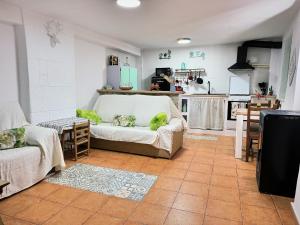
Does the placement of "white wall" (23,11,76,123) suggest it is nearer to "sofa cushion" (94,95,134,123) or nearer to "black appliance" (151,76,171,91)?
"sofa cushion" (94,95,134,123)

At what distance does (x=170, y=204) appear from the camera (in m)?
2.20

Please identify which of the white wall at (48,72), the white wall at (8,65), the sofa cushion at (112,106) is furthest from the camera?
the sofa cushion at (112,106)

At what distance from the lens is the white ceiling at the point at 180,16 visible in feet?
9.16

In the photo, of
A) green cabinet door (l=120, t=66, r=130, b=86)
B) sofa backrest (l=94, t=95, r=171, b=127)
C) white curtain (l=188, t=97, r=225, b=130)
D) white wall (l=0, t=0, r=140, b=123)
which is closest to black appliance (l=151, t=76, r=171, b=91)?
white curtain (l=188, t=97, r=225, b=130)

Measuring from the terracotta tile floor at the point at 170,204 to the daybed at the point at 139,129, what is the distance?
53 centimetres

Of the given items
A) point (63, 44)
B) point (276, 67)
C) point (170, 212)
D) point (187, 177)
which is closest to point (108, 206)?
point (170, 212)

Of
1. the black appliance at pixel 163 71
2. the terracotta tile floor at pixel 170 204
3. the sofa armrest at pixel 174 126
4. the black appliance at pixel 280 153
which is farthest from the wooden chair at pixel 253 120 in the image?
the black appliance at pixel 163 71

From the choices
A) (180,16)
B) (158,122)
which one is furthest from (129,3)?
(158,122)

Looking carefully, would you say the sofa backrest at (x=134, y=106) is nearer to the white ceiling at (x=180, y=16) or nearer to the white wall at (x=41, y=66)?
the white wall at (x=41, y=66)

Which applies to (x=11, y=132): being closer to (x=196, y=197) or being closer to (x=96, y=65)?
(x=196, y=197)

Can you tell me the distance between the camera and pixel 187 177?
2855 millimetres

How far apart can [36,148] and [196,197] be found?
2037 millimetres

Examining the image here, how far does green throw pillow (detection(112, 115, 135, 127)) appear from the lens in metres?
3.95

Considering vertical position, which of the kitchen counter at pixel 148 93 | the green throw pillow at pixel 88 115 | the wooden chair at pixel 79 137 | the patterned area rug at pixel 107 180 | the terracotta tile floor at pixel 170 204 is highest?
the kitchen counter at pixel 148 93
